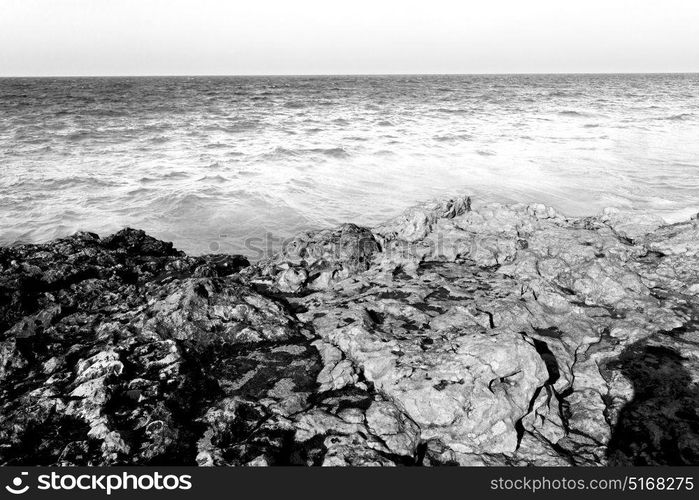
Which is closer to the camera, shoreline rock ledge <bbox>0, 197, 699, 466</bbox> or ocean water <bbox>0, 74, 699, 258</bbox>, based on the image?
shoreline rock ledge <bbox>0, 197, 699, 466</bbox>

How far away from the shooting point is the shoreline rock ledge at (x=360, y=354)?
3.29 meters

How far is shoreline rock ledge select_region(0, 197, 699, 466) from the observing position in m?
3.29

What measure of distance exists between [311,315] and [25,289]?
3.44 meters

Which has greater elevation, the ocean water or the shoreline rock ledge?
the ocean water

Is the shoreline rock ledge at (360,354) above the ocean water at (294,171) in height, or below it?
below

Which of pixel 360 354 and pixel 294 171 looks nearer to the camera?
pixel 360 354

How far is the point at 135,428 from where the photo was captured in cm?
333

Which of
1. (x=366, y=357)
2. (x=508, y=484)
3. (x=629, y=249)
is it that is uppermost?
(x=629, y=249)

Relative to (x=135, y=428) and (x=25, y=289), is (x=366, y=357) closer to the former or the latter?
(x=135, y=428)

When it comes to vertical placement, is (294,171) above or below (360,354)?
above

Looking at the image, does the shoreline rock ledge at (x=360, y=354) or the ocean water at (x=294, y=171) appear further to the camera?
the ocean water at (x=294, y=171)

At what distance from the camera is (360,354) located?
4.14 meters

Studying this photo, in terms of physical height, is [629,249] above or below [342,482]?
above

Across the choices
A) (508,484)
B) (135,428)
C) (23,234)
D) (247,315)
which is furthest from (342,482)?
(23,234)
